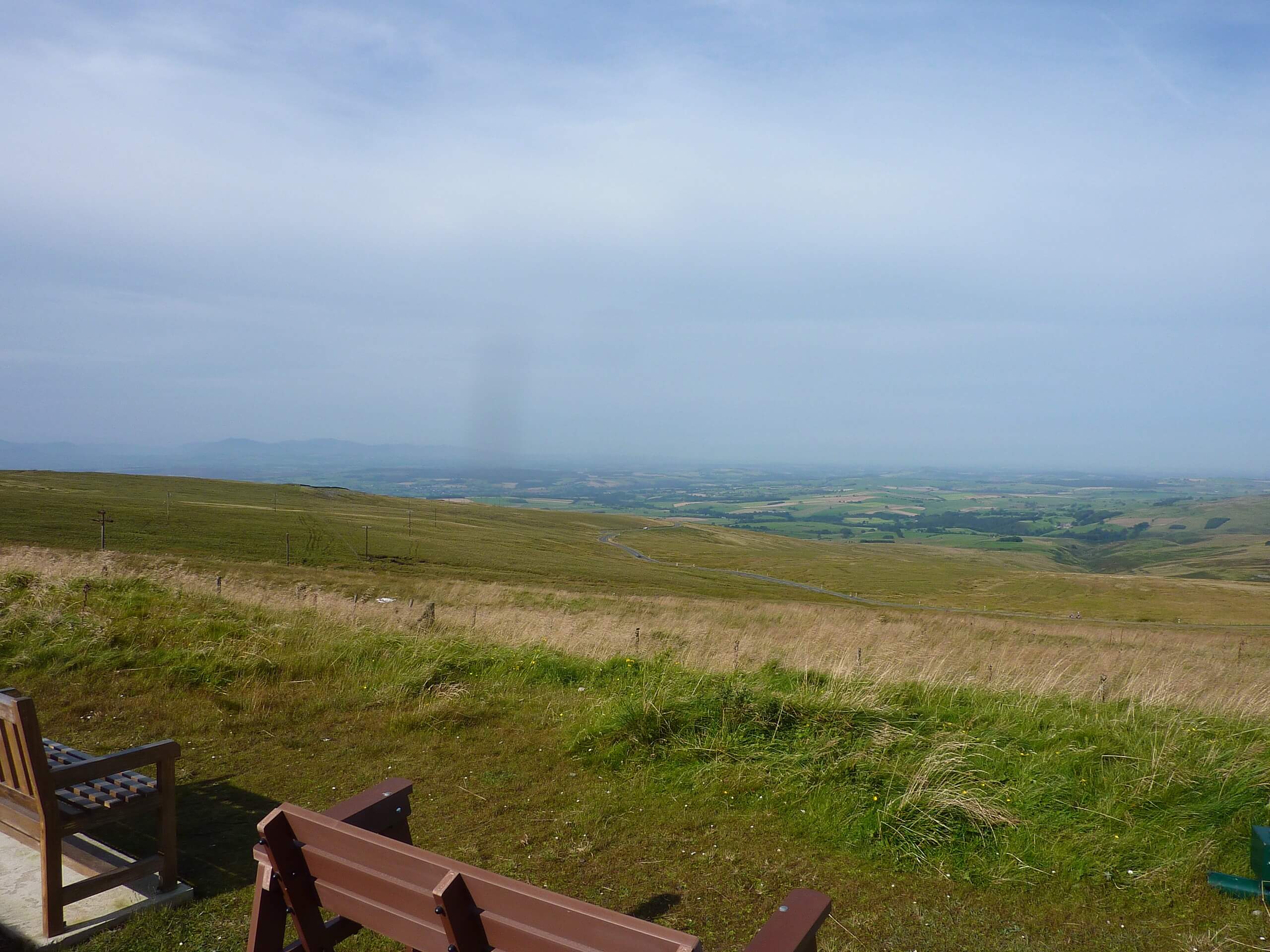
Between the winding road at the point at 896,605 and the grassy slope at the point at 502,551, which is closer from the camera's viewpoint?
the winding road at the point at 896,605

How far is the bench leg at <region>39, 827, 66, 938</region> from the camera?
4215mm

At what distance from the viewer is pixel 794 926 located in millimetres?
2766

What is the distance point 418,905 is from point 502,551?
238ft

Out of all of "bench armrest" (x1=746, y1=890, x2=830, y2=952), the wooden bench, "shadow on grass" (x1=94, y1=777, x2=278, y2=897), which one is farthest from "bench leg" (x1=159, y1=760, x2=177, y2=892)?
"bench armrest" (x1=746, y1=890, x2=830, y2=952)

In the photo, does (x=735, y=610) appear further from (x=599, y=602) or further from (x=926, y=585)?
(x=926, y=585)

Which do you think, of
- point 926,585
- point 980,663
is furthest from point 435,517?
point 980,663

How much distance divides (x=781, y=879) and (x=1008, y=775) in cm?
232

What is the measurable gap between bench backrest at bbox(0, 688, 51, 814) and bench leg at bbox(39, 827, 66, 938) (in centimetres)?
18

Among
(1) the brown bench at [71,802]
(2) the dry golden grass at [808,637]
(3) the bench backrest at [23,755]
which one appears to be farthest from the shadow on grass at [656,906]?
(2) the dry golden grass at [808,637]

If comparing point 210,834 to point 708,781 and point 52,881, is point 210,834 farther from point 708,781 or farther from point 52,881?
point 708,781

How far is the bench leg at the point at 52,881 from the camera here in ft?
13.8

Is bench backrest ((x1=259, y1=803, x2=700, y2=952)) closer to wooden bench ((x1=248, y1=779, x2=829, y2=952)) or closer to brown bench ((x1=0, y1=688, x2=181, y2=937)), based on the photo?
wooden bench ((x1=248, y1=779, x2=829, y2=952))

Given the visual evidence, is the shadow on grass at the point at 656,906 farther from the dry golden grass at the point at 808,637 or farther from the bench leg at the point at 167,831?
the dry golden grass at the point at 808,637

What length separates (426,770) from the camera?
6.84m
